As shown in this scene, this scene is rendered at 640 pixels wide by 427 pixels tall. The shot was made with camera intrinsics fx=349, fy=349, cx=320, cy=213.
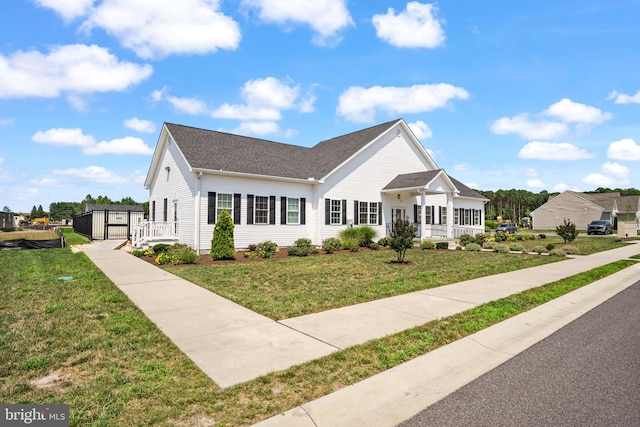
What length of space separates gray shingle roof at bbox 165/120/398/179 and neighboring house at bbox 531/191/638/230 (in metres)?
47.7

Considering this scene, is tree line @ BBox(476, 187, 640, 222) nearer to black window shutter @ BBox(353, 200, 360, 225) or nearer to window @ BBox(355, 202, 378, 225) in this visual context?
window @ BBox(355, 202, 378, 225)

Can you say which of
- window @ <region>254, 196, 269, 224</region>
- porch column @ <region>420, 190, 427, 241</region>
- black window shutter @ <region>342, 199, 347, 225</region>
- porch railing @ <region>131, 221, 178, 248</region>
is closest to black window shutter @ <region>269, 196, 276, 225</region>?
window @ <region>254, 196, 269, 224</region>

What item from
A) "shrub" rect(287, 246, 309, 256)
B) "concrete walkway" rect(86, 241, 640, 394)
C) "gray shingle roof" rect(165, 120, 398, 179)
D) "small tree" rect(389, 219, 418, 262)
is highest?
"gray shingle roof" rect(165, 120, 398, 179)

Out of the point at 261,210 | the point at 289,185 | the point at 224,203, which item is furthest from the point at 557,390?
the point at 289,185

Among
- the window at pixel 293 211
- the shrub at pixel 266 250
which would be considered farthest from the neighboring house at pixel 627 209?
the shrub at pixel 266 250

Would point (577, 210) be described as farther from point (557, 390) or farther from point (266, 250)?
point (557, 390)

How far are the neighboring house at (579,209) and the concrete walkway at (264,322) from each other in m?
56.9

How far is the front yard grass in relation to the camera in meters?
7.67

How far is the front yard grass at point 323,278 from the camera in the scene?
767 centimetres

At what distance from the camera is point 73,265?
1294cm

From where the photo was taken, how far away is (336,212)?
2161 centimetres

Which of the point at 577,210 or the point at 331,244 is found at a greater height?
the point at 577,210

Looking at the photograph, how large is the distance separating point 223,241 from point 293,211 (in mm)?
6119

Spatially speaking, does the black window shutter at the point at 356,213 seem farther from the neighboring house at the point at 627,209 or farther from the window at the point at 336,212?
the neighboring house at the point at 627,209
